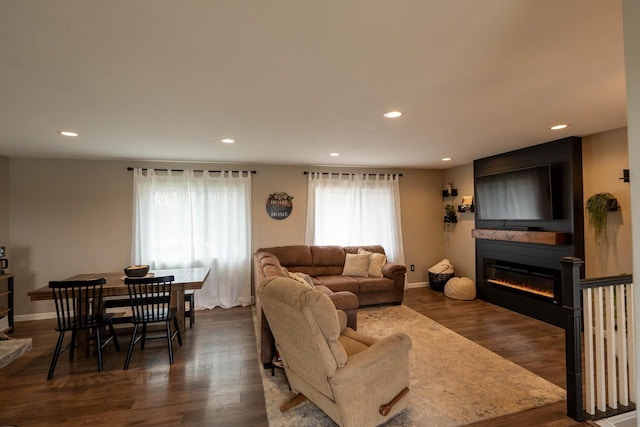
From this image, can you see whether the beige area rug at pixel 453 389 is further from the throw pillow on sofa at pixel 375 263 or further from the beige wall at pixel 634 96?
the throw pillow on sofa at pixel 375 263

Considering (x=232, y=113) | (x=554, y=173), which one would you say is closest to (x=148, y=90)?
(x=232, y=113)

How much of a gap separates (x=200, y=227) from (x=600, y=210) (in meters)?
5.49

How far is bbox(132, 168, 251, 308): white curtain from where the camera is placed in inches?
194

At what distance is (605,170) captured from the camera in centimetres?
366

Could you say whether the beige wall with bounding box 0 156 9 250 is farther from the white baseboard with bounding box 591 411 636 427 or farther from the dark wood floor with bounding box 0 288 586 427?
the white baseboard with bounding box 591 411 636 427

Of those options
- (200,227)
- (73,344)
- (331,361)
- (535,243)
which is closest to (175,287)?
(73,344)

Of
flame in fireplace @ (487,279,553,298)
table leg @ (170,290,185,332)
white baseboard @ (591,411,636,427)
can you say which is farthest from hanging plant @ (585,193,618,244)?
table leg @ (170,290,185,332)

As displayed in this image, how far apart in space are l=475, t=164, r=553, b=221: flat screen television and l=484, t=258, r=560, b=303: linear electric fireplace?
748 mm

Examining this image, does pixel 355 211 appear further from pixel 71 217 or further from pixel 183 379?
pixel 71 217

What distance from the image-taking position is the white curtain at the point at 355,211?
5652 millimetres

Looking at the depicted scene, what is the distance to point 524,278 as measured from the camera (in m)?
4.58

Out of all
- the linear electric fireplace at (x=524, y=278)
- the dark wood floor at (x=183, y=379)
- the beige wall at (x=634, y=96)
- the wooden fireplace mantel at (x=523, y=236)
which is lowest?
the dark wood floor at (x=183, y=379)

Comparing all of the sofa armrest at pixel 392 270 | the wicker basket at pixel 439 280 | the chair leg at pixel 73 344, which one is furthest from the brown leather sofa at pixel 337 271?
the chair leg at pixel 73 344

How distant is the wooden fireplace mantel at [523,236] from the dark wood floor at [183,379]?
3.62 ft
